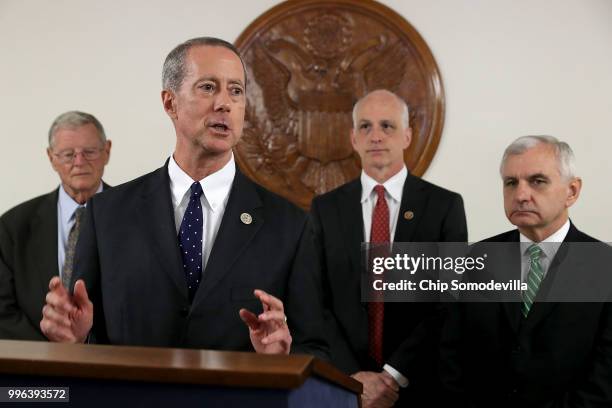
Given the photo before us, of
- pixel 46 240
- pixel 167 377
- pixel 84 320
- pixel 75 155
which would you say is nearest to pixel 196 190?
pixel 84 320

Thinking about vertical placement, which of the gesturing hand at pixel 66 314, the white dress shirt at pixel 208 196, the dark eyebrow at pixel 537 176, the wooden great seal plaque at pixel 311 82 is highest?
the wooden great seal plaque at pixel 311 82

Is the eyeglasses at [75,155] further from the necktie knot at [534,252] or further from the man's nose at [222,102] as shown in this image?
the necktie knot at [534,252]

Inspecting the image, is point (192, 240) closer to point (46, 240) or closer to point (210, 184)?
point (210, 184)

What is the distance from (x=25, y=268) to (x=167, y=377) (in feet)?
7.91

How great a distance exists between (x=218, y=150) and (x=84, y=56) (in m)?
3.02

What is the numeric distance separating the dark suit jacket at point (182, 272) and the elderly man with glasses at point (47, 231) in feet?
4.40

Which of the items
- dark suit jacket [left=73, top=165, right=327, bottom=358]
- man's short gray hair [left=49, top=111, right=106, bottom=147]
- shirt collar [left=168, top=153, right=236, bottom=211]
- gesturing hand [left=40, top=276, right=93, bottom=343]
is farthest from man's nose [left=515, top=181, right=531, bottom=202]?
man's short gray hair [left=49, top=111, right=106, bottom=147]

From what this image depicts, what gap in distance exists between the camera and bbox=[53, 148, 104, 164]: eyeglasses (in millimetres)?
3461

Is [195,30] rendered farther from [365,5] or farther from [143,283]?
[143,283]

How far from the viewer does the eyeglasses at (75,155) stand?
11.4 ft

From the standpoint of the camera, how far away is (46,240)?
10.8 ft

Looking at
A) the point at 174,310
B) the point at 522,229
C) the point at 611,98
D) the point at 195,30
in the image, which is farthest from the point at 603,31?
the point at 174,310

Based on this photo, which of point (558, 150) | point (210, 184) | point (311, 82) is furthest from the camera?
point (311, 82)

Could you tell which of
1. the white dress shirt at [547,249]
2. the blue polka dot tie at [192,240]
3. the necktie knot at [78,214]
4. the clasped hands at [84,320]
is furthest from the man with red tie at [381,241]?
the clasped hands at [84,320]
